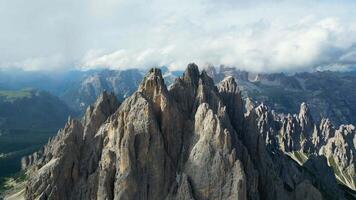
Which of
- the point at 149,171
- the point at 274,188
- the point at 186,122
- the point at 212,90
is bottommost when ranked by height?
the point at 274,188

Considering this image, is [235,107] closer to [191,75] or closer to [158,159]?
[191,75]

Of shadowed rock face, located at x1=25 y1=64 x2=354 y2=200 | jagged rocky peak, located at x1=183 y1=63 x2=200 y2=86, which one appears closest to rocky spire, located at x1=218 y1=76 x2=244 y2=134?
jagged rocky peak, located at x1=183 y1=63 x2=200 y2=86

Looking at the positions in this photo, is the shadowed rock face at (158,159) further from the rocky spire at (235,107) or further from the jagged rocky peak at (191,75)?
the rocky spire at (235,107)

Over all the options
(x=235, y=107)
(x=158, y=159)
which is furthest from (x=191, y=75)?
(x=158, y=159)

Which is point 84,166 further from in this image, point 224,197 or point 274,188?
point 274,188

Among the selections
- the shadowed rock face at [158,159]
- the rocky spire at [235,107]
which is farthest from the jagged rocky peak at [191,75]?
the rocky spire at [235,107]

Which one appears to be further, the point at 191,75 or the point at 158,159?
the point at 191,75

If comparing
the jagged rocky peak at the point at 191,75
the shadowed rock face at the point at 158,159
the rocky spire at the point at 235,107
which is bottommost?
the shadowed rock face at the point at 158,159

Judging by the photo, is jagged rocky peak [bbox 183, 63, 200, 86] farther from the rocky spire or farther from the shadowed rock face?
the rocky spire

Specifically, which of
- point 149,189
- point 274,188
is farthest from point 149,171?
point 274,188

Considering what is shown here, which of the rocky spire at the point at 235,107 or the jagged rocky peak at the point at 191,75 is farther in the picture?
the rocky spire at the point at 235,107

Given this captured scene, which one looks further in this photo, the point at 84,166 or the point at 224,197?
the point at 84,166
